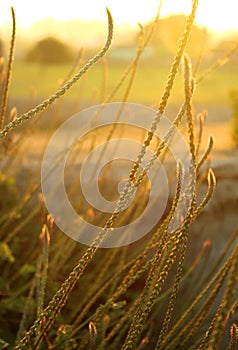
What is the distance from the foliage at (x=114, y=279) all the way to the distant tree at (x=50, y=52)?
13.8 meters

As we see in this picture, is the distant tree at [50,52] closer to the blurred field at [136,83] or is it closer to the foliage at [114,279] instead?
the blurred field at [136,83]

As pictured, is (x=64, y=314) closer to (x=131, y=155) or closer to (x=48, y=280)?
(x=48, y=280)

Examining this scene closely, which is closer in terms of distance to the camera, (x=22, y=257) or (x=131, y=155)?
(x=22, y=257)

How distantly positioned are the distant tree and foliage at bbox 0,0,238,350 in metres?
13.8

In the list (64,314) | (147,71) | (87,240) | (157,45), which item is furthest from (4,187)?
(157,45)

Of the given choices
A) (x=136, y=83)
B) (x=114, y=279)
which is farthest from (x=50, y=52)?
(x=114, y=279)

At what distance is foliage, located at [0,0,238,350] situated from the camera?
3.24 ft

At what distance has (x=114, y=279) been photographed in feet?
5.25

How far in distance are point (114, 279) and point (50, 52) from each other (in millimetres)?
15822

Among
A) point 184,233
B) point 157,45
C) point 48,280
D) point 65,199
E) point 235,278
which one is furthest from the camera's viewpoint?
point 157,45

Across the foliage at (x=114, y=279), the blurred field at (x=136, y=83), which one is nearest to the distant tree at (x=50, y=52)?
the blurred field at (x=136, y=83)

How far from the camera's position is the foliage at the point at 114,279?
3.24ft

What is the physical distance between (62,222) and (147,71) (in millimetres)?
14267

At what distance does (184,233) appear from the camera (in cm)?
100
